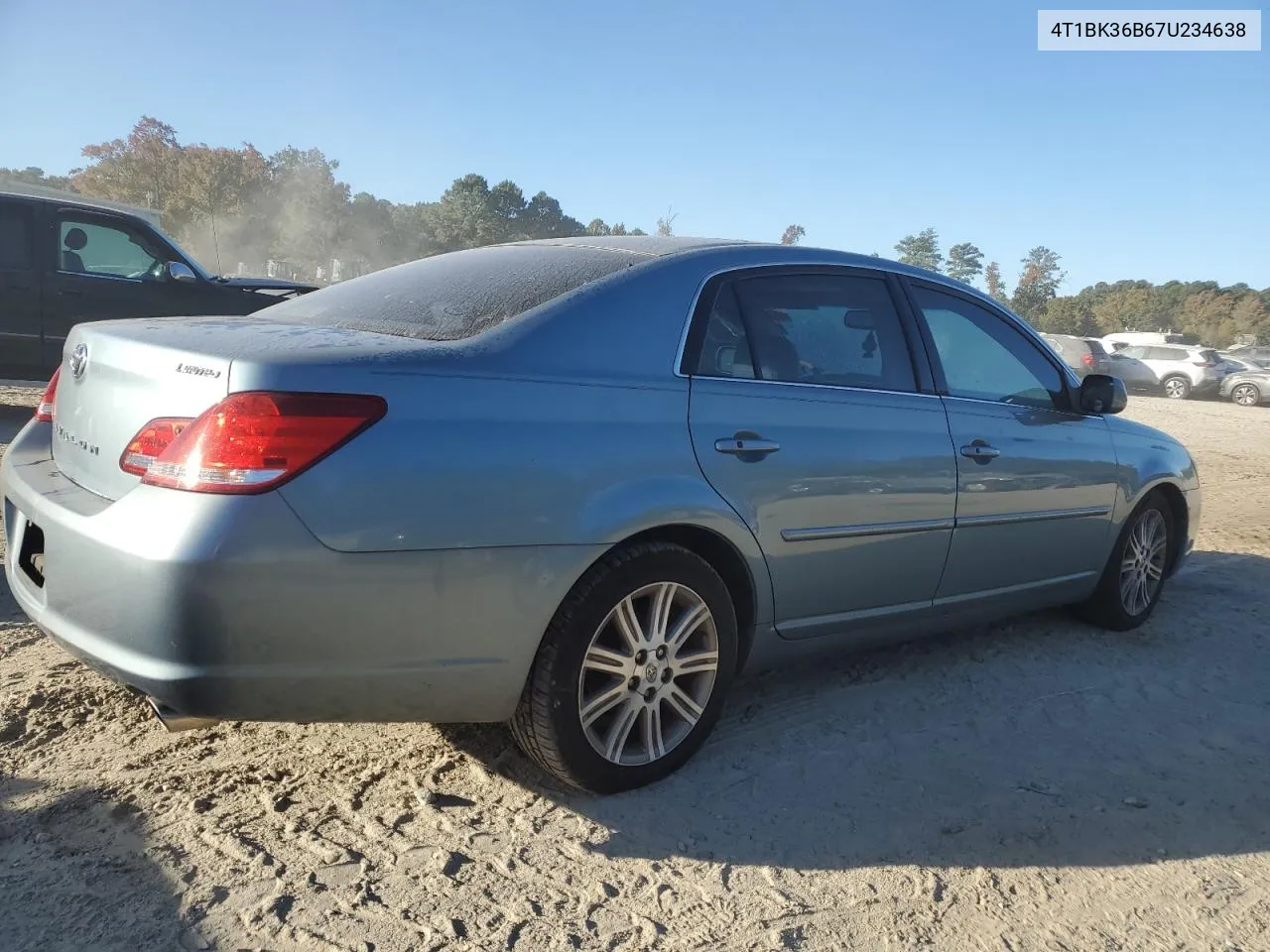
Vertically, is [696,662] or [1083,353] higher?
[1083,353]

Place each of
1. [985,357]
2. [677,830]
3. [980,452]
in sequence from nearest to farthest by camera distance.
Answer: [677,830] < [980,452] < [985,357]

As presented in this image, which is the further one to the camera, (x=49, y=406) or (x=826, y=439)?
(x=826, y=439)

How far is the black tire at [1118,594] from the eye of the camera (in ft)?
15.1

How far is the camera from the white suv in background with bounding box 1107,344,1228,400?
1026 inches

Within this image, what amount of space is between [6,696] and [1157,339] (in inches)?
1197

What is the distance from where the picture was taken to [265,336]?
2547 millimetres

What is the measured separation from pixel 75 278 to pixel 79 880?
7.31 m

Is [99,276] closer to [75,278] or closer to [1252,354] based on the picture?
[75,278]

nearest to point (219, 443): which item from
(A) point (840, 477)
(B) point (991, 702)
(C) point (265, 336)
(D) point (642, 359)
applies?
(C) point (265, 336)

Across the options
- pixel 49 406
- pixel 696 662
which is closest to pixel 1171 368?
pixel 696 662

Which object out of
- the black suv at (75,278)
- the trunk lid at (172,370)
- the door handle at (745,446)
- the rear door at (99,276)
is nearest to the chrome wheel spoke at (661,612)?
the door handle at (745,446)

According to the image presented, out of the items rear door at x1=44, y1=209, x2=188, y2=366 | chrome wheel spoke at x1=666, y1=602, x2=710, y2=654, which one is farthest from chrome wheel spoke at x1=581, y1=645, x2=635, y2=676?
rear door at x1=44, y1=209, x2=188, y2=366

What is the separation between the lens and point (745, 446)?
2984 millimetres

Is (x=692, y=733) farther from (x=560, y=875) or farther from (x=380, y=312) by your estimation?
(x=380, y=312)
